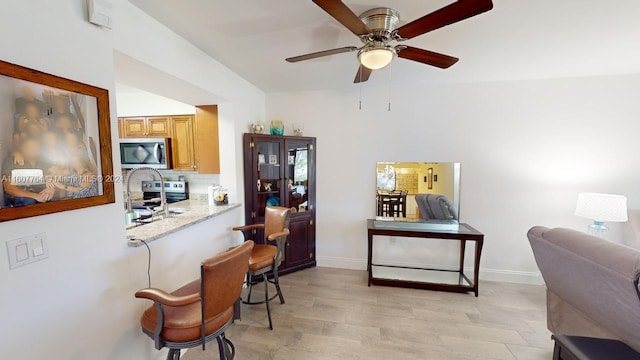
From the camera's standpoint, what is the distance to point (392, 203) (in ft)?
11.0

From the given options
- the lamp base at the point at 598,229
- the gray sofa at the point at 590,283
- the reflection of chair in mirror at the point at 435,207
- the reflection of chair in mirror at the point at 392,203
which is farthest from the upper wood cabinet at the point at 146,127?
the lamp base at the point at 598,229

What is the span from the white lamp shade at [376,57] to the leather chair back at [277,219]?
5.10 ft

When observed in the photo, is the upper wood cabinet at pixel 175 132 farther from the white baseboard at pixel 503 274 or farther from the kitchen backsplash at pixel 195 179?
the white baseboard at pixel 503 274

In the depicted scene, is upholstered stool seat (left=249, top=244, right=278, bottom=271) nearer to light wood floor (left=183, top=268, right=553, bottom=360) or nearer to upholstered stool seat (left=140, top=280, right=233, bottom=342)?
light wood floor (left=183, top=268, right=553, bottom=360)

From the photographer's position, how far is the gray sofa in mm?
1146

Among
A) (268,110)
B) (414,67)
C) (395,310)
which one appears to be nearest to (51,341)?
(395,310)

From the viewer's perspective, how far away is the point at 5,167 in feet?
3.29

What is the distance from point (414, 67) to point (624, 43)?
5.34ft

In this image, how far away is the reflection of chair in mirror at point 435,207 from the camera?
3.18 meters

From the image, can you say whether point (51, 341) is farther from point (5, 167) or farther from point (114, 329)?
point (5, 167)

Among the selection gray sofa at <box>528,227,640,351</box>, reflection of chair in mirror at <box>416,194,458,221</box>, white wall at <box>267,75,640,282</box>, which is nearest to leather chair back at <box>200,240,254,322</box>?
gray sofa at <box>528,227,640,351</box>

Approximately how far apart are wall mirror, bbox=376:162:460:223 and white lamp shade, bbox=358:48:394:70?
1825 millimetres

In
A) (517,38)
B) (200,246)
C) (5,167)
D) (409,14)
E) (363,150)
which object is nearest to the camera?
(5,167)

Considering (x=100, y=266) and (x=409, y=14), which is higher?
(x=409, y=14)
